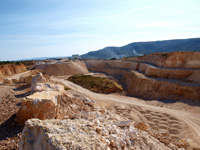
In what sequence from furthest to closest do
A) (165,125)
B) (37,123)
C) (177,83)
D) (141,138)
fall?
(177,83) → (165,125) → (141,138) → (37,123)

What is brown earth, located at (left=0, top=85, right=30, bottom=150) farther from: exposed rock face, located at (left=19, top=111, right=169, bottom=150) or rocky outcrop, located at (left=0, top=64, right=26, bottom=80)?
rocky outcrop, located at (left=0, top=64, right=26, bottom=80)

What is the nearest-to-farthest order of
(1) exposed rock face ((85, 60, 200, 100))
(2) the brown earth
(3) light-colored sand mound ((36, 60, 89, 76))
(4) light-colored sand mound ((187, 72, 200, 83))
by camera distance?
(2) the brown earth
(1) exposed rock face ((85, 60, 200, 100))
(4) light-colored sand mound ((187, 72, 200, 83))
(3) light-colored sand mound ((36, 60, 89, 76))

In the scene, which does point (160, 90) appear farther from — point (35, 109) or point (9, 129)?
point (9, 129)

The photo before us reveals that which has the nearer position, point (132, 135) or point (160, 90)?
point (132, 135)

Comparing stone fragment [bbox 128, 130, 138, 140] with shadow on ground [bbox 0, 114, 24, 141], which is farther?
shadow on ground [bbox 0, 114, 24, 141]

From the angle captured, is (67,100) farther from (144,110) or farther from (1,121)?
(144,110)

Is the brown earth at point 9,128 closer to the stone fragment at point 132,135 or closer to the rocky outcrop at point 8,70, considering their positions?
the stone fragment at point 132,135

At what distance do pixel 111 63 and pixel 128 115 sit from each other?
35.1 meters

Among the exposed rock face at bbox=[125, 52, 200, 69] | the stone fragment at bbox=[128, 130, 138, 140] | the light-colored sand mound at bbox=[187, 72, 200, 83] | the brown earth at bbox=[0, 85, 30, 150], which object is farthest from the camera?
the exposed rock face at bbox=[125, 52, 200, 69]

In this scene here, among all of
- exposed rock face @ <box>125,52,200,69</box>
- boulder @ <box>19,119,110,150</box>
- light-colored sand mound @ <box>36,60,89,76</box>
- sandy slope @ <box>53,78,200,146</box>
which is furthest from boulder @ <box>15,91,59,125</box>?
light-colored sand mound @ <box>36,60,89,76</box>

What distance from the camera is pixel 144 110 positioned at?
1480 centimetres

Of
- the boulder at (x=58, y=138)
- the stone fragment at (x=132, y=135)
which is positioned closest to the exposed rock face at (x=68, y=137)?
the boulder at (x=58, y=138)

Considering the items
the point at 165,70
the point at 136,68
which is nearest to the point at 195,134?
the point at 165,70

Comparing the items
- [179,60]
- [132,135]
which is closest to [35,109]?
[132,135]
